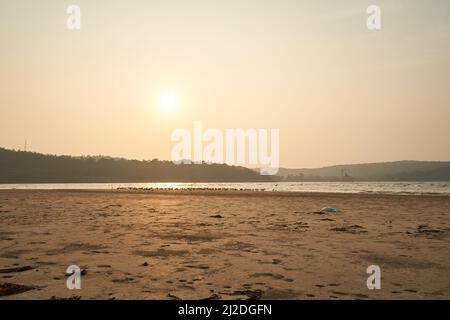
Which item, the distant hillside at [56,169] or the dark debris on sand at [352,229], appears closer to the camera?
the dark debris on sand at [352,229]

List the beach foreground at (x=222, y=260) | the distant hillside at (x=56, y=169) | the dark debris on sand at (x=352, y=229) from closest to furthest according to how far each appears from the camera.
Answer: the beach foreground at (x=222, y=260) < the dark debris on sand at (x=352, y=229) < the distant hillside at (x=56, y=169)

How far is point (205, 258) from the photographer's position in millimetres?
8281

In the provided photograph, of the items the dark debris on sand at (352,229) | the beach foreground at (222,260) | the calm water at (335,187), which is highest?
the beach foreground at (222,260)

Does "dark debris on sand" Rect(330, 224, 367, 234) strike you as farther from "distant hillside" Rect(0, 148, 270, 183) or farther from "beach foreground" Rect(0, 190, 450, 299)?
"distant hillside" Rect(0, 148, 270, 183)

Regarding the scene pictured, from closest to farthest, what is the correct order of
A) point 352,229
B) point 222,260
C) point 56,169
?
1. point 222,260
2. point 352,229
3. point 56,169

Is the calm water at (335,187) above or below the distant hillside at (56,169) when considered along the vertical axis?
below

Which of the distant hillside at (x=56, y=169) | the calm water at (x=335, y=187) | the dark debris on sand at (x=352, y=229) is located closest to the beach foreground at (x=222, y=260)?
the dark debris on sand at (x=352, y=229)

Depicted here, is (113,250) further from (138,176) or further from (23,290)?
(138,176)

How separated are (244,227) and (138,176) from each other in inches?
7486

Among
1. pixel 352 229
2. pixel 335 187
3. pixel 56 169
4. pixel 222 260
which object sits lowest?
pixel 335 187

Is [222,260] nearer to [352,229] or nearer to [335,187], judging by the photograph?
[352,229]

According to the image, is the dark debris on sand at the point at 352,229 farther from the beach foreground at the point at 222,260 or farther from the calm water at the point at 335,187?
the calm water at the point at 335,187

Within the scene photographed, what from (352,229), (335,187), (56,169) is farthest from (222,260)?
(56,169)

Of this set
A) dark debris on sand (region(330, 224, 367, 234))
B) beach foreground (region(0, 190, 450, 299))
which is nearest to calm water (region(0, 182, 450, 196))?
dark debris on sand (region(330, 224, 367, 234))
